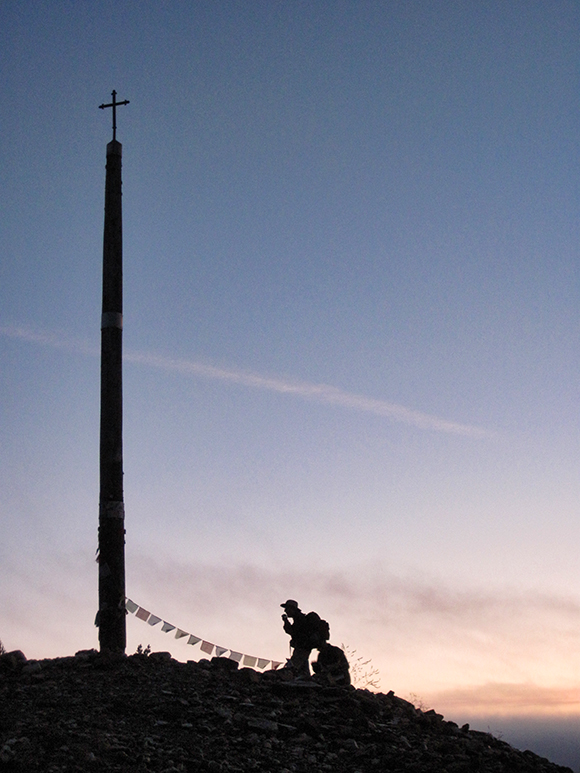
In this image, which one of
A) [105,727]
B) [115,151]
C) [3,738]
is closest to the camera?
[3,738]

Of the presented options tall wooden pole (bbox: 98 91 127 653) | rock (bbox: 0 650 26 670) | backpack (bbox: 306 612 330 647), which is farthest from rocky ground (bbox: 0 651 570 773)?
backpack (bbox: 306 612 330 647)

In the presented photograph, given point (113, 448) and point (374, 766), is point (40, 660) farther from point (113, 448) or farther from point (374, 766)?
point (374, 766)

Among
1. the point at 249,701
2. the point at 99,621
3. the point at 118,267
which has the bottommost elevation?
the point at 249,701

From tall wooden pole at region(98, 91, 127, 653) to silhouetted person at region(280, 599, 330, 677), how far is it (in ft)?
10.4

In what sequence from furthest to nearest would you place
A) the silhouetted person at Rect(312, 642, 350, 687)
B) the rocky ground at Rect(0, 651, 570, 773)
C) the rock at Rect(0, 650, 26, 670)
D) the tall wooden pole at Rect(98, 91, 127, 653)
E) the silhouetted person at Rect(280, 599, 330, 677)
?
the silhouetted person at Rect(280, 599, 330, 677) < the tall wooden pole at Rect(98, 91, 127, 653) < the silhouetted person at Rect(312, 642, 350, 687) < the rock at Rect(0, 650, 26, 670) < the rocky ground at Rect(0, 651, 570, 773)

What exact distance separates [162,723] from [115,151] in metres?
11.7

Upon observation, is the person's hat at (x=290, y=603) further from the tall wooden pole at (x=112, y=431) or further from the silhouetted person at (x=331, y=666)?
the tall wooden pole at (x=112, y=431)

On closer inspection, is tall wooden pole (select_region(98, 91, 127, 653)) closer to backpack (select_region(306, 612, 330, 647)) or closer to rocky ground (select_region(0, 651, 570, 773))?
rocky ground (select_region(0, 651, 570, 773))

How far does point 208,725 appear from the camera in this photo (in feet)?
35.8

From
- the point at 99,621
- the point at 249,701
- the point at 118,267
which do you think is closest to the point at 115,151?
the point at 118,267

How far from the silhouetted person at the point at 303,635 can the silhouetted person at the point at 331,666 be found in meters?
0.17

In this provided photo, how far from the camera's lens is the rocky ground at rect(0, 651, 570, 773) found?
976 cm

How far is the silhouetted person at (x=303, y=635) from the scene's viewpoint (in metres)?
15.1

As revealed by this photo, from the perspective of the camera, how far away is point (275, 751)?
1042cm
